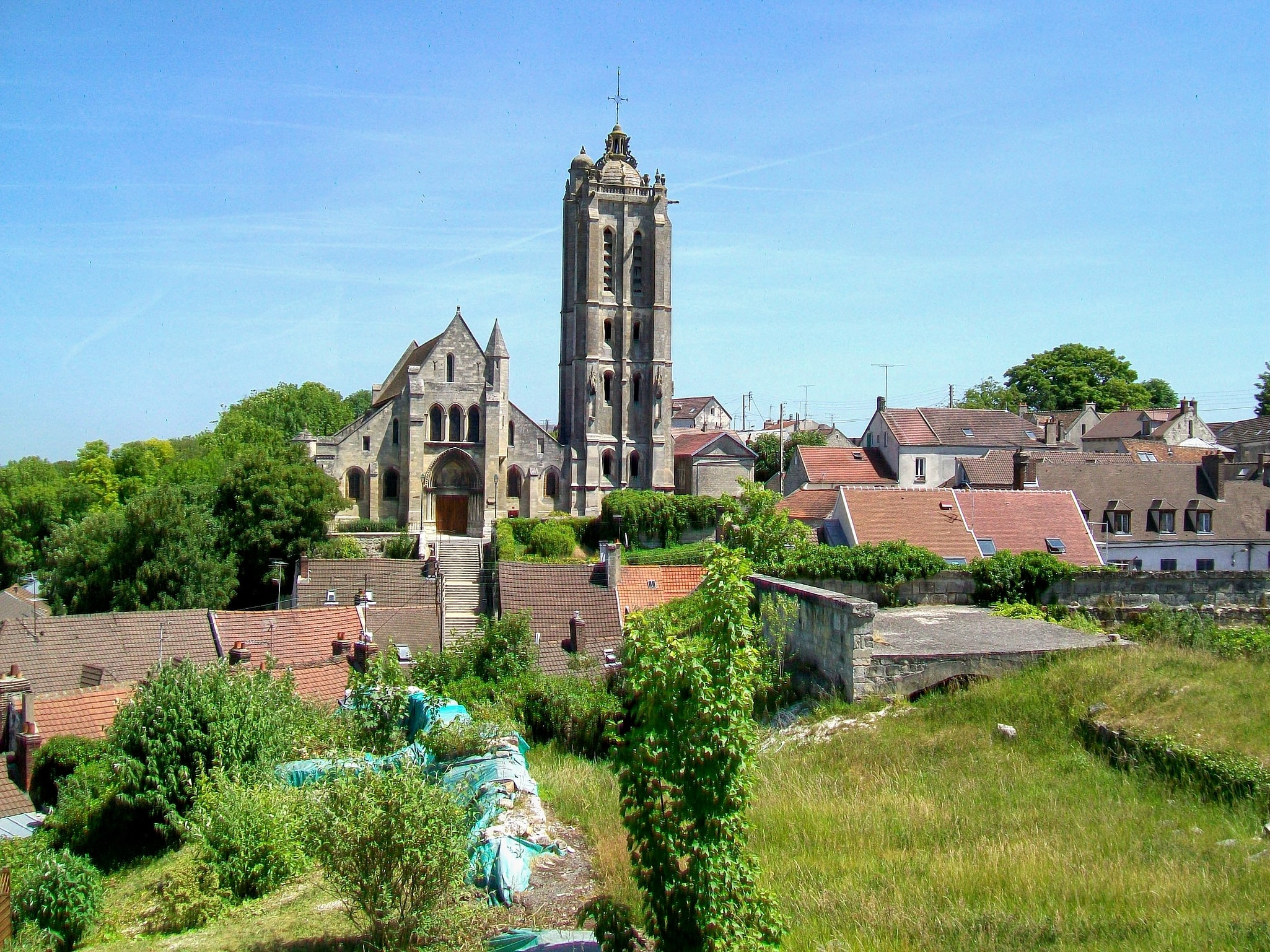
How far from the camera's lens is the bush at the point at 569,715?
1516cm

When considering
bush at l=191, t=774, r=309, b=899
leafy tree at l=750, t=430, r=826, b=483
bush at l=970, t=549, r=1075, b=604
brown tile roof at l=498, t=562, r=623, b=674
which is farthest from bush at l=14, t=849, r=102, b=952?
leafy tree at l=750, t=430, r=826, b=483

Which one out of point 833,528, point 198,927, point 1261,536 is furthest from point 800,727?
point 1261,536

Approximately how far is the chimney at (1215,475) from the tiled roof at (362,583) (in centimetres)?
2787

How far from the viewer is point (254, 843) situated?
31.5 feet

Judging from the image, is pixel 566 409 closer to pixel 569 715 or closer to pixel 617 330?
pixel 617 330

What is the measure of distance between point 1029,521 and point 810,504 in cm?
911

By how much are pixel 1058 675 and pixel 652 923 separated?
656cm

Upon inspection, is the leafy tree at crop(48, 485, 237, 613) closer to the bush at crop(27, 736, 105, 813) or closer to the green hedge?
the bush at crop(27, 736, 105, 813)

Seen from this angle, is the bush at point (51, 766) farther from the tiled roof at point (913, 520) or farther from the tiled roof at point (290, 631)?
the tiled roof at point (913, 520)

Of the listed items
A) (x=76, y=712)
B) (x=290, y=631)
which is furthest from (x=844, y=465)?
(x=76, y=712)

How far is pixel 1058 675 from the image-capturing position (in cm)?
1041

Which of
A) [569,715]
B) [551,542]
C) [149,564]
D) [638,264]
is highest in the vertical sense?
[638,264]

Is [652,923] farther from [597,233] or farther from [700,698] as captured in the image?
[597,233]

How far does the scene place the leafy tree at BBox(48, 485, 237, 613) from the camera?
31797 mm
